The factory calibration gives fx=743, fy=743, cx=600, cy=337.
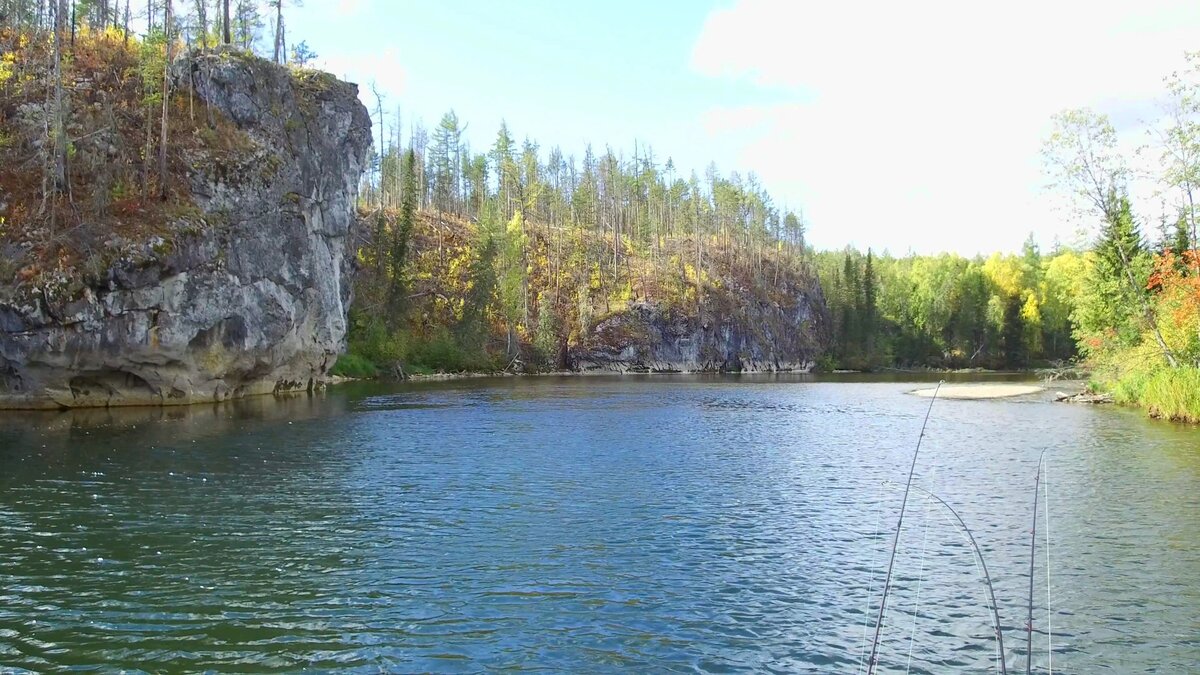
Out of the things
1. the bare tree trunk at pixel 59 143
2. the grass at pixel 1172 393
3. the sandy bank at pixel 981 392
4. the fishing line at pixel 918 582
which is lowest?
the fishing line at pixel 918 582

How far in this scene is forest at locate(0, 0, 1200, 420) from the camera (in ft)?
135

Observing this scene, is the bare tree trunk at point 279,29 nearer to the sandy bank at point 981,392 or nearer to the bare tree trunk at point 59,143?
the bare tree trunk at point 59,143

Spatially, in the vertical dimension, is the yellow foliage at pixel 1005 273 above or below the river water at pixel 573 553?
above

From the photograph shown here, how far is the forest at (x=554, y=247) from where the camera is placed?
1625 inches

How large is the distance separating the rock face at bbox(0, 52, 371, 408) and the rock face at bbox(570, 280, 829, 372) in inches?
2001

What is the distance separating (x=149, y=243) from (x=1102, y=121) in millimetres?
52300

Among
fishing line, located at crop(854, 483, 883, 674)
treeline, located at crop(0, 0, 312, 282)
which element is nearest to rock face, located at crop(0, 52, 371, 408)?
treeline, located at crop(0, 0, 312, 282)

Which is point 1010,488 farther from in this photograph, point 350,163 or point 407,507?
point 350,163

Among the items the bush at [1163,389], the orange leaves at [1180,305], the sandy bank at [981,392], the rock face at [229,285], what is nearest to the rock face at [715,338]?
the sandy bank at [981,392]

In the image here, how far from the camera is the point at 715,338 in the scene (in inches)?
4798

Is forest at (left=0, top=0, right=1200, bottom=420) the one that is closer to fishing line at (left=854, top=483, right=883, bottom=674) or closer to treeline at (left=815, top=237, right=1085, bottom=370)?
treeline at (left=815, top=237, right=1085, bottom=370)

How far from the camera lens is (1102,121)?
136 feet

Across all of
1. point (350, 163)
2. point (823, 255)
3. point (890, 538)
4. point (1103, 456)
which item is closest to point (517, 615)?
point (890, 538)

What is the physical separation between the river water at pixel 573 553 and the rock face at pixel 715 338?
7548 centimetres
